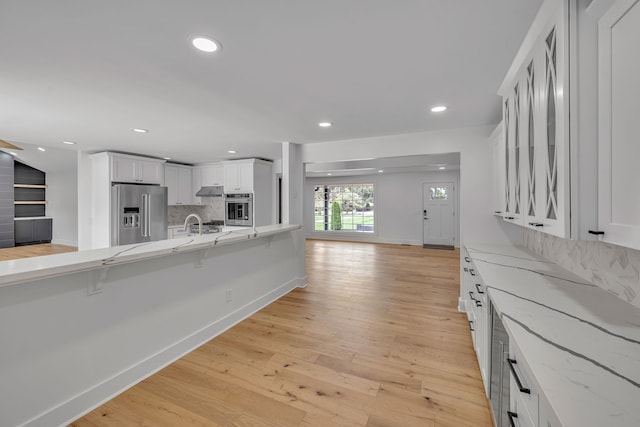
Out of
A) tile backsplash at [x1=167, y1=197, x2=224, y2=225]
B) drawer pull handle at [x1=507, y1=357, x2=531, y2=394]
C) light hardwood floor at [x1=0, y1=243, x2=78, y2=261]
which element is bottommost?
light hardwood floor at [x1=0, y1=243, x2=78, y2=261]

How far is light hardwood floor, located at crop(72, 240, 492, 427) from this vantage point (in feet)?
5.67

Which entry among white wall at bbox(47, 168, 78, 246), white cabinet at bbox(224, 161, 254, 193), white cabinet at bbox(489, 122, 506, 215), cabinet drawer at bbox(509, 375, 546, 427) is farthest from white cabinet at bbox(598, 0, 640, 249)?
white wall at bbox(47, 168, 78, 246)

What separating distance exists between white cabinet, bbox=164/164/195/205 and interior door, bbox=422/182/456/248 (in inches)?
258

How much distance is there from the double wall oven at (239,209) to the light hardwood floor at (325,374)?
2.29 metres

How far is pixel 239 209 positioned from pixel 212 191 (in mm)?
911

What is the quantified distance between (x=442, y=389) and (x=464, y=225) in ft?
6.59

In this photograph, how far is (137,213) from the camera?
16.3 ft

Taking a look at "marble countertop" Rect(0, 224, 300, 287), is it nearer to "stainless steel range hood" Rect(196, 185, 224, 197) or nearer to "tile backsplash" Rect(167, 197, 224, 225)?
"stainless steel range hood" Rect(196, 185, 224, 197)

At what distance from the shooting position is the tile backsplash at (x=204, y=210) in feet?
21.0

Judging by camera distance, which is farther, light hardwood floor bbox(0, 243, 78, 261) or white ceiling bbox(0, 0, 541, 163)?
light hardwood floor bbox(0, 243, 78, 261)

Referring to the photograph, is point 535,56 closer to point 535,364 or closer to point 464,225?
point 535,364

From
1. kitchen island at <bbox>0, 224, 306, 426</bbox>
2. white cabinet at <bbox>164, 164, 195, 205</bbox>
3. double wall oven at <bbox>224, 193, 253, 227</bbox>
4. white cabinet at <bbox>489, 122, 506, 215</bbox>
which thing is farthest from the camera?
white cabinet at <bbox>164, 164, 195, 205</bbox>

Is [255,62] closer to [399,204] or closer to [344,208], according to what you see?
[399,204]

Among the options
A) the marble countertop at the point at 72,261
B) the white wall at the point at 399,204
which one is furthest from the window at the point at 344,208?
the marble countertop at the point at 72,261
